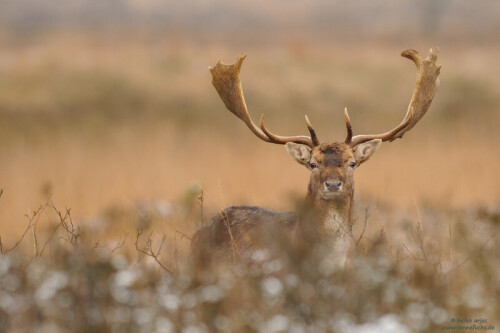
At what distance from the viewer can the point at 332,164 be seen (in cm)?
606

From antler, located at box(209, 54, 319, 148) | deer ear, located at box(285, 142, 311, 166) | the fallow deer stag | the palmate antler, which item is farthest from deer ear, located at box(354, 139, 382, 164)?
antler, located at box(209, 54, 319, 148)

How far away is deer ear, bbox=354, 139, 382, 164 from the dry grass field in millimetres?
579

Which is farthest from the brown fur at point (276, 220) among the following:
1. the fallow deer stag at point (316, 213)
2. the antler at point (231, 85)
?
the antler at point (231, 85)

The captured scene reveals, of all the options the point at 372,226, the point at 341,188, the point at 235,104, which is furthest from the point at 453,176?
the point at 341,188

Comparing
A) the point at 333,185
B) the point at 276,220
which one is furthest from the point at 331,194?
the point at 276,220

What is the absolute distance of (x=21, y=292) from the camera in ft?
15.1

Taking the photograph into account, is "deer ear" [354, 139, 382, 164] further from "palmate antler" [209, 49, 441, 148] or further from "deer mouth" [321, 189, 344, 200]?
"palmate antler" [209, 49, 441, 148]

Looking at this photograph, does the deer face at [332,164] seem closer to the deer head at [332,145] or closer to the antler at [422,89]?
the deer head at [332,145]

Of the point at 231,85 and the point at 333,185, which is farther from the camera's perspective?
the point at 231,85

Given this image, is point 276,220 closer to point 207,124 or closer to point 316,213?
point 316,213

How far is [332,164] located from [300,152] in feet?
1.25

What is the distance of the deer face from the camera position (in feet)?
19.4

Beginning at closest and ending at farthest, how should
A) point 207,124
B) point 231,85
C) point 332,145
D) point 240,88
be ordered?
point 332,145
point 240,88
point 231,85
point 207,124

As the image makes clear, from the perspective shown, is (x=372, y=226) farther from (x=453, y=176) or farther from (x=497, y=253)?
(x=453, y=176)
